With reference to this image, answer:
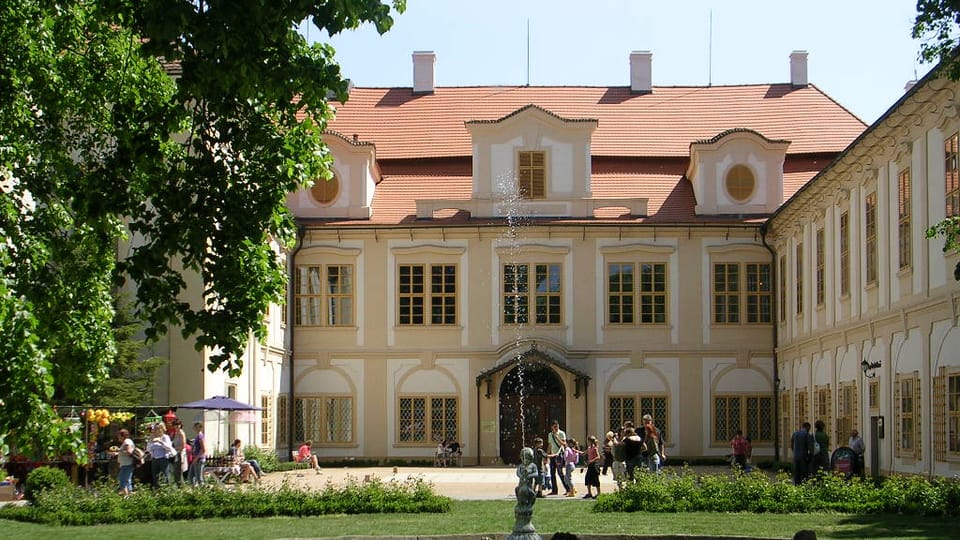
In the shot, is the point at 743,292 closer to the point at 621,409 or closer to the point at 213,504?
the point at 621,409

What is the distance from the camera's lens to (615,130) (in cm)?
4341

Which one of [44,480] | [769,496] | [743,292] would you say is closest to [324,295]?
[743,292]

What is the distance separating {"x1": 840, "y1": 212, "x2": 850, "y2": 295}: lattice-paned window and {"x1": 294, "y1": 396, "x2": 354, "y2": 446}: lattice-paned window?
562 inches

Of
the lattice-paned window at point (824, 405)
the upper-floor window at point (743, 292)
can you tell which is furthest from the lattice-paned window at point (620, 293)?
the lattice-paned window at point (824, 405)

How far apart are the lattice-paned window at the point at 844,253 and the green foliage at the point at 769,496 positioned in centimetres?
1000

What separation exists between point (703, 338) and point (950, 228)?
2194 cm

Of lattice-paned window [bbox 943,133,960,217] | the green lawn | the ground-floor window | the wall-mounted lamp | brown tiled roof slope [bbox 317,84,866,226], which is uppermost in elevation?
brown tiled roof slope [bbox 317,84,866,226]

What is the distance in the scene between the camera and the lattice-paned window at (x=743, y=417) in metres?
39.4

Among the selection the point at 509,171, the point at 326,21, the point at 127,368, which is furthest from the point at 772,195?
the point at 326,21

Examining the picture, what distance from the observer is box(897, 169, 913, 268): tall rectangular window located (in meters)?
26.5

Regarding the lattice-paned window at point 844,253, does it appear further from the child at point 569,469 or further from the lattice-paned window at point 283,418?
the lattice-paned window at point 283,418

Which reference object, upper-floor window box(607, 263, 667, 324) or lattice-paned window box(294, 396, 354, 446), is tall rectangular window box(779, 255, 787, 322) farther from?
lattice-paned window box(294, 396, 354, 446)

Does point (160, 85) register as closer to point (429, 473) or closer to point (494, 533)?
point (494, 533)

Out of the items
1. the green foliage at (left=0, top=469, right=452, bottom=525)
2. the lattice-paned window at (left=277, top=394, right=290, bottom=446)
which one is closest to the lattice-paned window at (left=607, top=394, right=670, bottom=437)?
the lattice-paned window at (left=277, top=394, right=290, bottom=446)
